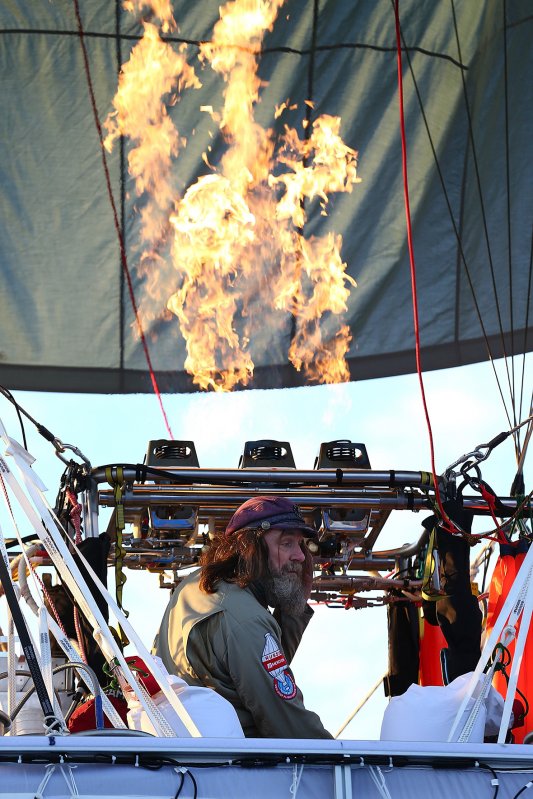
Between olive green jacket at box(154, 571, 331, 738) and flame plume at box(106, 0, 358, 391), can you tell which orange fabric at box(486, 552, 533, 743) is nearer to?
olive green jacket at box(154, 571, 331, 738)

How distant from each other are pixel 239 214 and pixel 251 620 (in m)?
4.27

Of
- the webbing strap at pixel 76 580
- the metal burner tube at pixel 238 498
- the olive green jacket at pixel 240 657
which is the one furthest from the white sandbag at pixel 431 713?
the metal burner tube at pixel 238 498

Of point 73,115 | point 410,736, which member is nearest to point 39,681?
point 410,736

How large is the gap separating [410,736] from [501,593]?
1233 millimetres

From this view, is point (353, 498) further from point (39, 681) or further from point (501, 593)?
point (39, 681)

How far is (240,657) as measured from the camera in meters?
3.43

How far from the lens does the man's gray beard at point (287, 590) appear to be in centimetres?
382

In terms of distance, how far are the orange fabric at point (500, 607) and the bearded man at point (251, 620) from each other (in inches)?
24.5

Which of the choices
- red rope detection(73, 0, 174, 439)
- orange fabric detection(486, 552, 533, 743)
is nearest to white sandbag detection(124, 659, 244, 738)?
orange fabric detection(486, 552, 533, 743)

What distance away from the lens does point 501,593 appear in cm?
420

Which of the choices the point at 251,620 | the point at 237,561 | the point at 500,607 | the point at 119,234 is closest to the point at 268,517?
the point at 237,561

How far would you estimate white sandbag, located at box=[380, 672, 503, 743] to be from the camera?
3033 millimetres

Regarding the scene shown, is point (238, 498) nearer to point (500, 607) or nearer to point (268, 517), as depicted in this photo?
point (268, 517)

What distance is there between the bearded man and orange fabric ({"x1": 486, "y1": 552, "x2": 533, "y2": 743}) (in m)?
0.62
